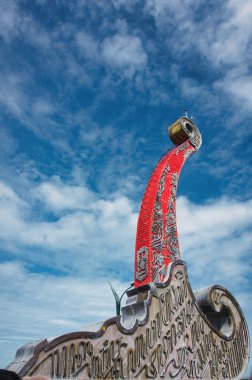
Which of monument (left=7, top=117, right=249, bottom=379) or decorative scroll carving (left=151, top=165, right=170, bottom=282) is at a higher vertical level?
decorative scroll carving (left=151, top=165, right=170, bottom=282)

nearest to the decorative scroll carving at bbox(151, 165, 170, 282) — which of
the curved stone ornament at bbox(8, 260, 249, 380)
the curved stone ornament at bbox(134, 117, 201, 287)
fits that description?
the curved stone ornament at bbox(134, 117, 201, 287)

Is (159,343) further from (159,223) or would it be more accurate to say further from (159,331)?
(159,223)

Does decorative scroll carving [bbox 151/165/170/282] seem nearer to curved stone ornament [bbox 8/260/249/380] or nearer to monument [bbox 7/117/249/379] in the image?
monument [bbox 7/117/249/379]

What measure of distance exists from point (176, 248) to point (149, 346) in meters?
3.44

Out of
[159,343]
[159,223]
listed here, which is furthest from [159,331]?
[159,223]

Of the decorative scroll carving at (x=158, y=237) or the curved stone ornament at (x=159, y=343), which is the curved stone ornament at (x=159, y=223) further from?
the curved stone ornament at (x=159, y=343)

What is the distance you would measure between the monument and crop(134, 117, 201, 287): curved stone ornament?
2 cm

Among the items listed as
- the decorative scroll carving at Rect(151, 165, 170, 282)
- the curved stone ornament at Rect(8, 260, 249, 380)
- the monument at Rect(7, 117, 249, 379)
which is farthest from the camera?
the decorative scroll carving at Rect(151, 165, 170, 282)

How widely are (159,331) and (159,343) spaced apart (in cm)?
22

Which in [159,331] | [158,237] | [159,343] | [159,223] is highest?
[159,223]

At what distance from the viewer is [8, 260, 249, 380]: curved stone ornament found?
5074 millimetres

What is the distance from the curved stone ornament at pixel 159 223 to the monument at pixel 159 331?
2 centimetres

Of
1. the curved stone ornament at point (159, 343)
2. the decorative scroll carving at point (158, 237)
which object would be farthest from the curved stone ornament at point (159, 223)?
the curved stone ornament at point (159, 343)

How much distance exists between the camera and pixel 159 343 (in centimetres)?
665
